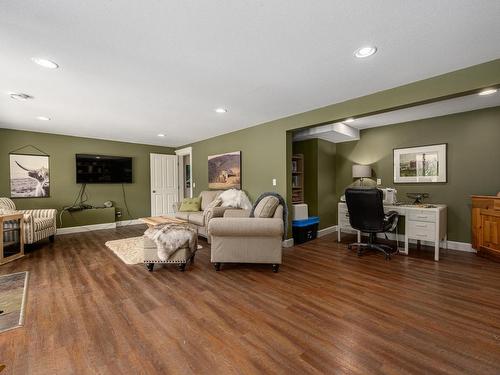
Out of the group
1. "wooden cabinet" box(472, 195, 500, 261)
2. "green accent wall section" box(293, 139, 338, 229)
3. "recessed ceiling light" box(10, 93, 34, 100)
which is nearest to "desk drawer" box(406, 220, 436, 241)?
"wooden cabinet" box(472, 195, 500, 261)

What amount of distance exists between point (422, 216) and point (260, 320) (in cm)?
309

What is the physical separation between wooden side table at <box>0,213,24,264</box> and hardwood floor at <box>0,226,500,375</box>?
0.45m

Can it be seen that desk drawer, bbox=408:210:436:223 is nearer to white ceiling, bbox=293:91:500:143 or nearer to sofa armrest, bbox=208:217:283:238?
white ceiling, bbox=293:91:500:143

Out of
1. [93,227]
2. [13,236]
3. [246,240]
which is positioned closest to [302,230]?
[246,240]

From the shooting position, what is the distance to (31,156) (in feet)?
16.3

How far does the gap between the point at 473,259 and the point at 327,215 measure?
249cm

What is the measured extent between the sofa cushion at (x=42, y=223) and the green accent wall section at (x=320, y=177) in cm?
519

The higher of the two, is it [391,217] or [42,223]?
[391,217]

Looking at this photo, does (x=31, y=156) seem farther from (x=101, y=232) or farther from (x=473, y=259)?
(x=473, y=259)

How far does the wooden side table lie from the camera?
3.45 m

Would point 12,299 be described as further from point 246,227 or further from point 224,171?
point 224,171

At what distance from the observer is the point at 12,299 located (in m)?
2.24

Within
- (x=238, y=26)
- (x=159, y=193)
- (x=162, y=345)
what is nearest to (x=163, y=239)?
(x=162, y=345)

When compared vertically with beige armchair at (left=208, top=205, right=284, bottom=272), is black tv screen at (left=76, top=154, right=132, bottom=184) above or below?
above
